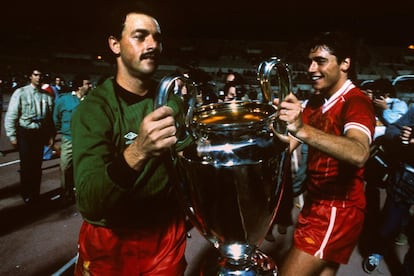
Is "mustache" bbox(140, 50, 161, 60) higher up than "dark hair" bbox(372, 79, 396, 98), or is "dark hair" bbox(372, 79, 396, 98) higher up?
"mustache" bbox(140, 50, 161, 60)

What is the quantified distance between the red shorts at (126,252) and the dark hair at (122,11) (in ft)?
3.19

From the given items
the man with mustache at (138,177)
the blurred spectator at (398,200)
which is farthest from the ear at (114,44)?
the blurred spectator at (398,200)

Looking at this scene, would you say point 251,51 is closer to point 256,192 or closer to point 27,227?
point 27,227

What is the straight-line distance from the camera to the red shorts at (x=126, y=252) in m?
1.58

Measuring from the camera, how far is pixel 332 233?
2100mm

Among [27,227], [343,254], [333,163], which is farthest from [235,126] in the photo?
[27,227]

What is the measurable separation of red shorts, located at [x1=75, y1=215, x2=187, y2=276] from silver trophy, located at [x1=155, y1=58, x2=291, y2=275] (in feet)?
2.20

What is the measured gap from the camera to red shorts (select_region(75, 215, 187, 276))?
62.0 inches

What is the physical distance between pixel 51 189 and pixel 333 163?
5251 millimetres

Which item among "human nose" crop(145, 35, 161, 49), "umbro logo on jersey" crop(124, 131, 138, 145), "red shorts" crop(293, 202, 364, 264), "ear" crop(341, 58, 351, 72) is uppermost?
"human nose" crop(145, 35, 161, 49)

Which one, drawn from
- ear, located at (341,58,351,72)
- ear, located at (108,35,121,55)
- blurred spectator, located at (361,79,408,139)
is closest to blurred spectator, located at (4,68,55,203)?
ear, located at (108,35,121,55)

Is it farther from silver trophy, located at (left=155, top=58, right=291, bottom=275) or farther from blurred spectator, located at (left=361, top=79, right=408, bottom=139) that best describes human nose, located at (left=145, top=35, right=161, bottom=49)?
blurred spectator, located at (left=361, top=79, right=408, bottom=139)

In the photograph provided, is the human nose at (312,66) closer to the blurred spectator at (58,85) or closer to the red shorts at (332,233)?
the red shorts at (332,233)

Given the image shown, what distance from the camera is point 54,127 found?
5480mm
